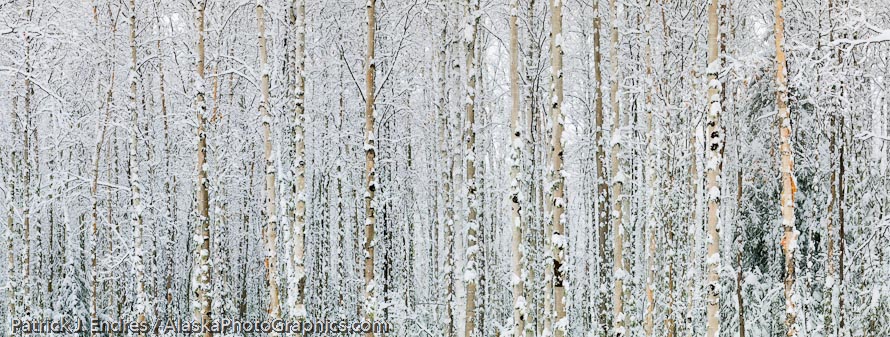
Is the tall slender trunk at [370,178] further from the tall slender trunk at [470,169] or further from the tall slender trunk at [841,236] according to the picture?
the tall slender trunk at [841,236]

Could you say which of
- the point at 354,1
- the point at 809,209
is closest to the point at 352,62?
the point at 354,1

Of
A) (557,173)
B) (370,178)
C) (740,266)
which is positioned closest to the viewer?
(557,173)

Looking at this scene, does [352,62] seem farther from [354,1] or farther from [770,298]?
[770,298]

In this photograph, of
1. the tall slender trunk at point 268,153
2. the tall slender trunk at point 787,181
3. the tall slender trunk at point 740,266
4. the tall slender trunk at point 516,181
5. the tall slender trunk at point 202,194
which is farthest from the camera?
the tall slender trunk at point 740,266

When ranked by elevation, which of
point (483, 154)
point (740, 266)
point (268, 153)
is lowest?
point (740, 266)

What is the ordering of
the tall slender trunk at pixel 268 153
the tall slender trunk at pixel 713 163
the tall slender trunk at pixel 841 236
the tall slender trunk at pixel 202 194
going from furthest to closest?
the tall slender trunk at pixel 841 236 → the tall slender trunk at pixel 202 194 → the tall slender trunk at pixel 268 153 → the tall slender trunk at pixel 713 163

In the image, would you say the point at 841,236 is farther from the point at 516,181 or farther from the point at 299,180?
the point at 299,180

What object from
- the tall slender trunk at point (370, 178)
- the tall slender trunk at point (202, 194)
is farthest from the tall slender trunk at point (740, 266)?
the tall slender trunk at point (202, 194)

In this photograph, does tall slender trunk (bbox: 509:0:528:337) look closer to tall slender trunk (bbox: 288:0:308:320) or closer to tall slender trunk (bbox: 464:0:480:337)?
tall slender trunk (bbox: 464:0:480:337)

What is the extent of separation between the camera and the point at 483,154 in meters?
17.6

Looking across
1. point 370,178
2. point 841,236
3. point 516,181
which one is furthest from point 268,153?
point 841,236

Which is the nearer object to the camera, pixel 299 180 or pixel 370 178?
pixel 370 178

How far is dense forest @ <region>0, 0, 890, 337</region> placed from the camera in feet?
32.7

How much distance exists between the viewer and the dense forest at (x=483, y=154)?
32.7ft
